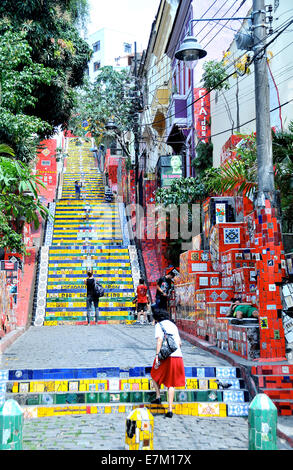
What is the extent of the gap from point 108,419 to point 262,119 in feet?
17.6

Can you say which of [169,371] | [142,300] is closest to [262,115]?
[169,371]

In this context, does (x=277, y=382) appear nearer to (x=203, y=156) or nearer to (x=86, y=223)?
(x=203, y=156)

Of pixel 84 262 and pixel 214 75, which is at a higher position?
pixel 214 75

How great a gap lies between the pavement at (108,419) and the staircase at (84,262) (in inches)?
169

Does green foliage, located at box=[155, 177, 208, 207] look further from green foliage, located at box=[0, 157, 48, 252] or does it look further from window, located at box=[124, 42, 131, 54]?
window, located at box=[124, 42, 131, 54]

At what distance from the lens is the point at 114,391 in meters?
8.29

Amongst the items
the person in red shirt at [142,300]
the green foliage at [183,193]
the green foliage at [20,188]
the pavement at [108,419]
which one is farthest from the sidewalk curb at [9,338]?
the green foliage at [183,193]

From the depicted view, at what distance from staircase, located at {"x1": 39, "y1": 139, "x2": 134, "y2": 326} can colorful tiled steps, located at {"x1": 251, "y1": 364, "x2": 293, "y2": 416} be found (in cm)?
1208

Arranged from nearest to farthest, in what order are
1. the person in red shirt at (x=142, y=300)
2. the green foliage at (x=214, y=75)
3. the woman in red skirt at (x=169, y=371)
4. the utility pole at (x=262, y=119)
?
the woman in red skirt at (x=169, y=371)
the utility pole at (x=262, y=119)
the person in red shirt at (x=142, y=300)
the green foliage at (x=214, y=75)

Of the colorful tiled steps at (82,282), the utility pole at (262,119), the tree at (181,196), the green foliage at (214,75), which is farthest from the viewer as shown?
the tree at (181,196)

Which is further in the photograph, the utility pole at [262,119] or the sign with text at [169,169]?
the sign with text at [169,169]

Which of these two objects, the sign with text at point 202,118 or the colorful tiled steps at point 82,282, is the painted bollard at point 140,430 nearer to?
the colorful tiled steps at point 82,282

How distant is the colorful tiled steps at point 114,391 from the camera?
794 cm

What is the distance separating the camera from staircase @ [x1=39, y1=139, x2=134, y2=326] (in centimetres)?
2070
